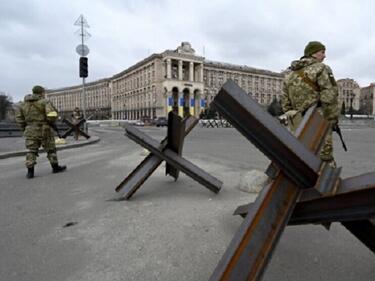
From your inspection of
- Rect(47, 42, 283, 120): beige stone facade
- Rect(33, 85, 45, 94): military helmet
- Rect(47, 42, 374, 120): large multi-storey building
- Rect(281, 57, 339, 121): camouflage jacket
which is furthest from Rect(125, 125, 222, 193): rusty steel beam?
Rect(47, 42, 374, 120): large multi-storey building

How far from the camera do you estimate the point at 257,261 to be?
111 cm

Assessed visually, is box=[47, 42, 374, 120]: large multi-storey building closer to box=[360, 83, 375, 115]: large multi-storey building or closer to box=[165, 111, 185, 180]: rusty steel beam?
box=[360, 83, 375, 115]: large multi-storey building

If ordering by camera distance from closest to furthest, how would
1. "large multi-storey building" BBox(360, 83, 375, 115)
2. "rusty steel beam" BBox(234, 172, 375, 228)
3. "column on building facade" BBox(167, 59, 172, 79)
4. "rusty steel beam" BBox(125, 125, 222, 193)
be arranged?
"rusty steel beam" BBox(234, 172, 375, 228) < "rusty steel beam" BBox(125, 125, 222, 193) < "column on building facade" BBox(167, 59, 172, 79) < "large multi-storey building" BBox(360, 83, 375, 115)

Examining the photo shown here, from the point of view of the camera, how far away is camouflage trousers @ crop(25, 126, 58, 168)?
525cm

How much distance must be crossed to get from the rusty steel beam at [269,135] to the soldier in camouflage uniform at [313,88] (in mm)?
1705

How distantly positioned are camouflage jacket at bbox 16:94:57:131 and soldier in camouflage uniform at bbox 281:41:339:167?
15.6ft

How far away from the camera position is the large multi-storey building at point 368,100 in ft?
339

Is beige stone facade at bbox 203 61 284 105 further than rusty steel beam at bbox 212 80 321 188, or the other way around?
beige stone facade at bbox 203 61 284 105

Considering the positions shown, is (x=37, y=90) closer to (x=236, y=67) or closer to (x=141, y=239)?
(x=141, y=239)

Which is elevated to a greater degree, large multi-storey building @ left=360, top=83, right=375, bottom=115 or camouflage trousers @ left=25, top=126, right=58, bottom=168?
large multi-storey building @ left=360, top=83, right=375, bottom=115

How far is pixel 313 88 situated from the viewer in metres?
2.89

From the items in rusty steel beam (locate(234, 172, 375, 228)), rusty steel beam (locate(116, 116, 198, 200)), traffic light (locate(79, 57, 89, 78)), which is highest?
traffic light (locate(79, 57, 89, 78))

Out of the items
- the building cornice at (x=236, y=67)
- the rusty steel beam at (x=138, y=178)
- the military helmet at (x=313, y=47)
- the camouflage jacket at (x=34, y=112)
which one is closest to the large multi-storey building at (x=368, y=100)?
the building cornice at (x=236, y=67)

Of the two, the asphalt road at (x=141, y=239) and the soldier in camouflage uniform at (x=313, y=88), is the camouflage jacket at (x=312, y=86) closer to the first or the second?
the soldier in camouflage uniform at (x=313, y=88)
